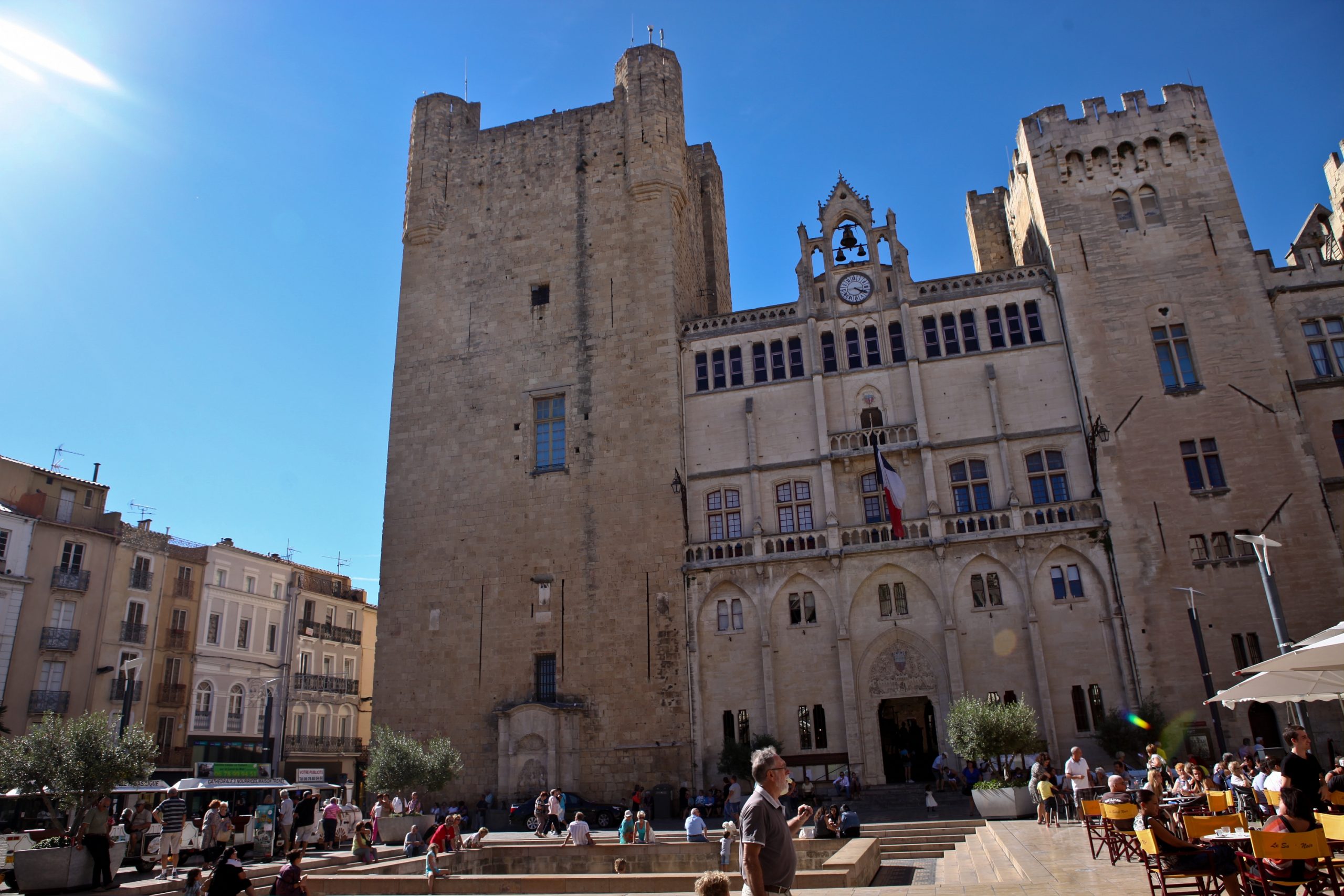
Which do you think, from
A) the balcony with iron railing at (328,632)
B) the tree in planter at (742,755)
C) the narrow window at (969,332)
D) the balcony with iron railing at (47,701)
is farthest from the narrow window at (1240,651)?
the balcony with iron railing at (328,632)

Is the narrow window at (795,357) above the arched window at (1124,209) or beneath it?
beneath

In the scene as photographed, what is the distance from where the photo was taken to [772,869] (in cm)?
564

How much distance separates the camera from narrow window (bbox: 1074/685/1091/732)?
24.0 m

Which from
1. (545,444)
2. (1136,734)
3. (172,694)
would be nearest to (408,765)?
(545,444)

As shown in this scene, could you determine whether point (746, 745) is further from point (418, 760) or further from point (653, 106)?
point (653, 106)

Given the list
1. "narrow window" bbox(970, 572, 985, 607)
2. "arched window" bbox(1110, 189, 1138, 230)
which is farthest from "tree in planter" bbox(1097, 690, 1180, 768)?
"arched window" bbox(1110, 189, 1138, 230)

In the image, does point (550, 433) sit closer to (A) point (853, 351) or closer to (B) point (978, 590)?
(A) point (853, 351)

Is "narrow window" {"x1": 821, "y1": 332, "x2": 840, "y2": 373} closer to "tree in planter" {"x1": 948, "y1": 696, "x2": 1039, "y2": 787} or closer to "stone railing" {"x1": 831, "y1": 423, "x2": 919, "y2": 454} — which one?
"stone railing" {"x1": 831, "y1": 423, "x2": 919, "y2": 454}

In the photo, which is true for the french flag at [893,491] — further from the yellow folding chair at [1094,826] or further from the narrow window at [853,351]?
the yellow folding chair at [1094,826]

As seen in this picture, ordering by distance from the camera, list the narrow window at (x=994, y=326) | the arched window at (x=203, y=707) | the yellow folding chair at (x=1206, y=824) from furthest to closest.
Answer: the arched window at (x=203, y=707), the narrow window at (x=994, y=326), the yellow folding chair at (x=1206, y=824)

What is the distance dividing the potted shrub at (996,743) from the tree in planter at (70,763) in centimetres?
1693

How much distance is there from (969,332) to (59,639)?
32.8m

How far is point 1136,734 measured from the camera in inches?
899

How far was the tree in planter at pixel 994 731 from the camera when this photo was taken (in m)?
20.6
